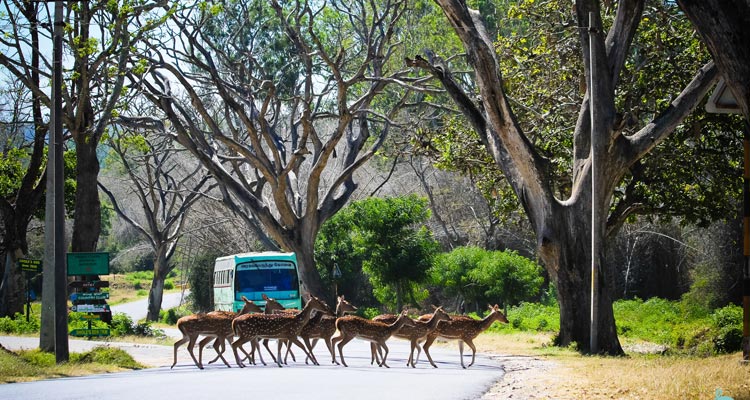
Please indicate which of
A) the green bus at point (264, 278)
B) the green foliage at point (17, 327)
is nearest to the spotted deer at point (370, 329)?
the green bus at point (264, 278)

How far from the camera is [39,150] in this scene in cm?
3497

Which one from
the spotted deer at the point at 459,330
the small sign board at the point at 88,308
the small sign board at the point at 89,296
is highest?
the small sign board at the point at 89,296

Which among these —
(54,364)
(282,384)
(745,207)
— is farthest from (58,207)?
(745,207)

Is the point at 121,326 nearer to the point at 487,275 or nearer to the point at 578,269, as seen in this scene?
the point at 578,269

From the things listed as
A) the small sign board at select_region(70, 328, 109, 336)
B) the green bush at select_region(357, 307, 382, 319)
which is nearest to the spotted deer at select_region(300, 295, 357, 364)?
the small sign board at select_region(70, 328, 109, 336)

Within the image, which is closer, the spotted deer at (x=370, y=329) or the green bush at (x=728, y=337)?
the spotted deer at (x=370, y=329)

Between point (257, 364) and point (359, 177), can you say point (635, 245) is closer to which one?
point (359, 177)

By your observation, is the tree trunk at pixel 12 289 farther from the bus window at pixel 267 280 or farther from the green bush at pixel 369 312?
the green bush at pixel 369 312

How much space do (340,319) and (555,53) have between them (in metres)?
11.7

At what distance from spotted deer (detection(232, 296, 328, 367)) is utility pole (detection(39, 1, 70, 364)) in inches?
134

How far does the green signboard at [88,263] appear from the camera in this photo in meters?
22.1

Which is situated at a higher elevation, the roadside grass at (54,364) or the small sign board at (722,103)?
the small sign board at (722,103)

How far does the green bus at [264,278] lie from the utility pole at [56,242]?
41.3ft

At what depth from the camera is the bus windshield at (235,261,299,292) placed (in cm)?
3281
